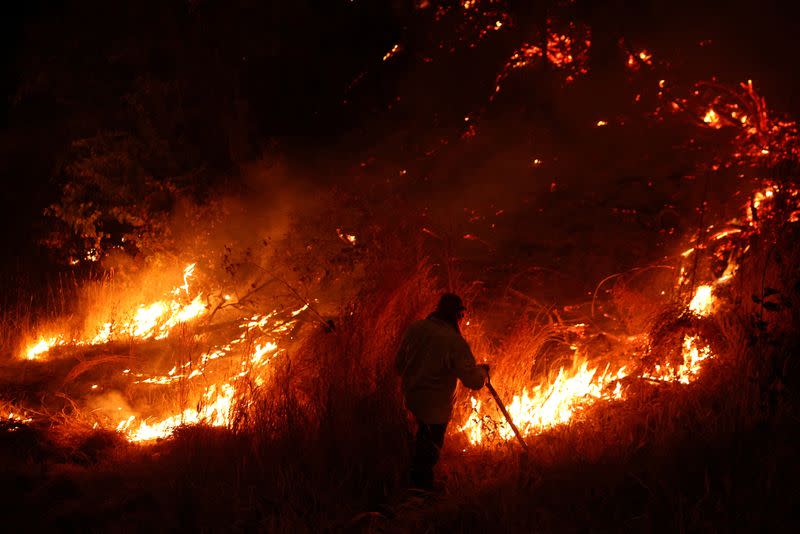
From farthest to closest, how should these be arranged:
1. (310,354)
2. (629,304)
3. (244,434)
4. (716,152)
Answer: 1. (716,152)
2. (629,304)
3. (310,354)
4. (244,434)

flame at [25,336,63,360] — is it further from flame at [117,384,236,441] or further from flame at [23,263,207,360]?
flame at [117,384,236,441]

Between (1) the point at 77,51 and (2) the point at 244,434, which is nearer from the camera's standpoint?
(2) the point at 244,434

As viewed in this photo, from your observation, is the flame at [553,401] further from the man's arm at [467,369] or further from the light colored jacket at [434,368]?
the man's arm at [467,369]

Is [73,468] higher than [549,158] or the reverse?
Result: the reverse

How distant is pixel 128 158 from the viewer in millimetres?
13383

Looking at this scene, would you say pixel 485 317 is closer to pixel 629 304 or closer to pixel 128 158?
pixel 629 304

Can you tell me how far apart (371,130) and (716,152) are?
19.7ft

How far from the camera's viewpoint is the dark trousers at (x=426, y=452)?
586 centimetres

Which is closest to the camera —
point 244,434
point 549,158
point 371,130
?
point 244,434

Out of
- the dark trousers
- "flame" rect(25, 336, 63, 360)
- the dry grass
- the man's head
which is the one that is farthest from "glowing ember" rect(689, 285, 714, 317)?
"flame" rect(25, 336, 63, 360)

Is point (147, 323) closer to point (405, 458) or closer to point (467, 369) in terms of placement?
point (405, 458)

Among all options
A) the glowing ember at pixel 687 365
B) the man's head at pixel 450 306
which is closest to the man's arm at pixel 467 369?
the man's head at pixel 450 306

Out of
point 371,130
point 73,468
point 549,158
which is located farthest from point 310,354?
point 371,130

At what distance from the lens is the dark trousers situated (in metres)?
5.86
